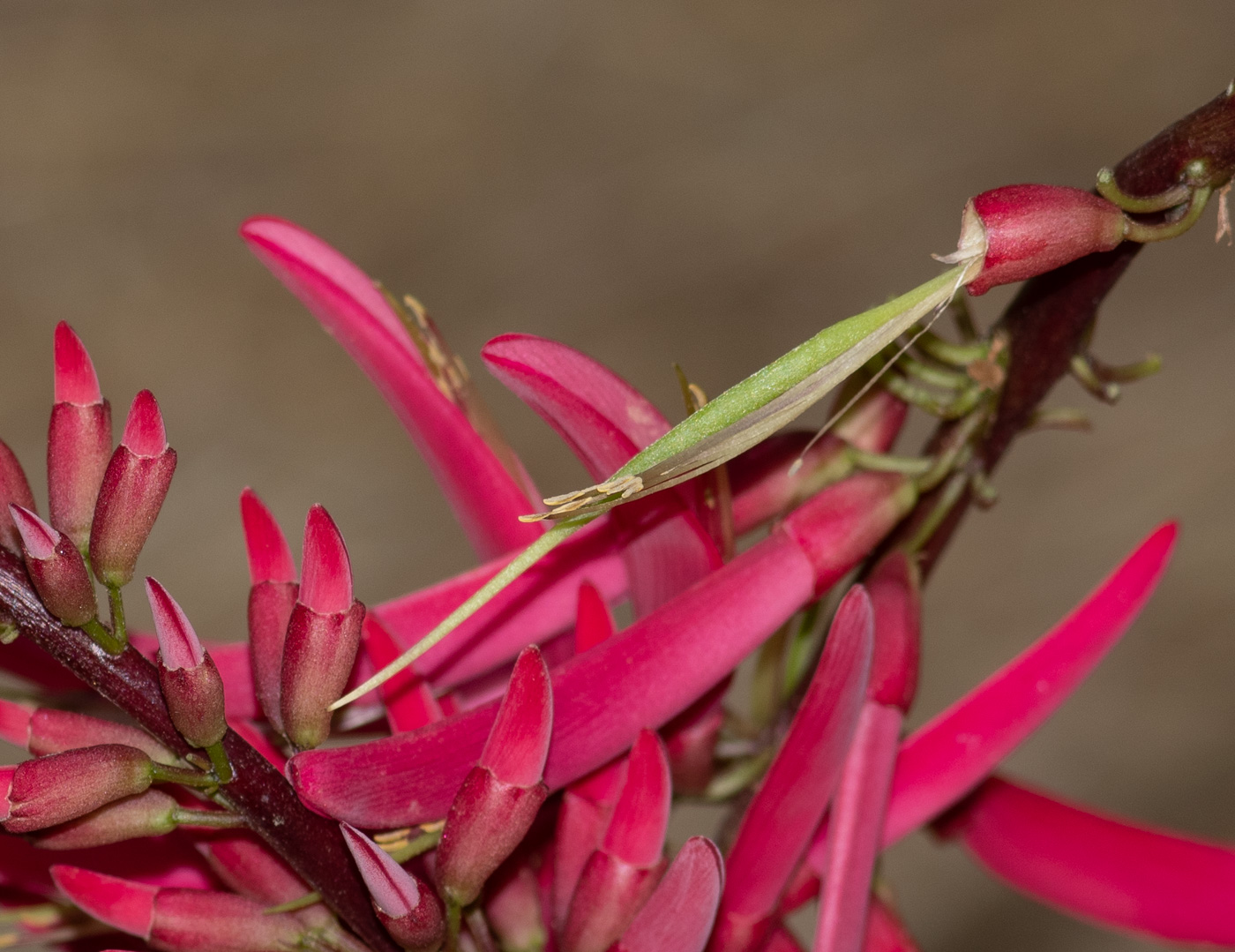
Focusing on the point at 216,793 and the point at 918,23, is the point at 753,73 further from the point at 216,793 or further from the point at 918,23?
the point at 216,793

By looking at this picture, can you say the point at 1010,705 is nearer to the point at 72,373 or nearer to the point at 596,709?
the point at 596,709

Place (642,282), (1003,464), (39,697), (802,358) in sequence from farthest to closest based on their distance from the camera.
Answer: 1. (642,282)
2. (1003,464)
3. (39,697)
4. (802,358)

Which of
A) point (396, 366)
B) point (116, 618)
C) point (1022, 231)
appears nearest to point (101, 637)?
point (116, 618)

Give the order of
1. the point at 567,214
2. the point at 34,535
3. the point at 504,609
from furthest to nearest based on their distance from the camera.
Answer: the point at 567,214
the point at 504,609
the point at 34,535

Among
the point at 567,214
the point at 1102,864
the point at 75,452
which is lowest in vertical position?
the point at 1102,864

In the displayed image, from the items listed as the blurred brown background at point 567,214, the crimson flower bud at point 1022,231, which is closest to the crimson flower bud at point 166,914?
the crimson flower bud at point 1022,231

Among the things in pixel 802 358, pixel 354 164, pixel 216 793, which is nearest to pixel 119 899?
pixel 216 793

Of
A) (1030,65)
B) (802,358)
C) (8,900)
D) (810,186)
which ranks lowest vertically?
(8,900)

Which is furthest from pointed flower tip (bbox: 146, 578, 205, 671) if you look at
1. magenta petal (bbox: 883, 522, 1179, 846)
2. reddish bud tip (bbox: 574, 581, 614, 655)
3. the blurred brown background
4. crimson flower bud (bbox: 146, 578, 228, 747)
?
the blurred brown background
